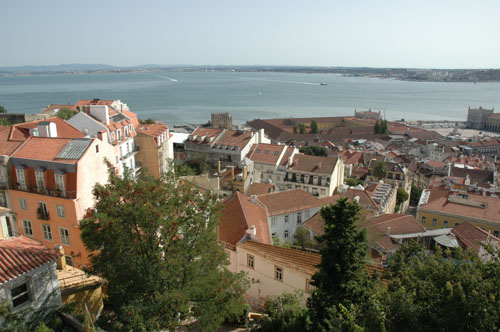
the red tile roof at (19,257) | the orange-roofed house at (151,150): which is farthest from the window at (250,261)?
the orange-roofed house at (151,150)

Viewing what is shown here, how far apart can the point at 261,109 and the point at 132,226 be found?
141 m

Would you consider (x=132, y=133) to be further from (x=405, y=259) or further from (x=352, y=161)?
(x=352, y=161)

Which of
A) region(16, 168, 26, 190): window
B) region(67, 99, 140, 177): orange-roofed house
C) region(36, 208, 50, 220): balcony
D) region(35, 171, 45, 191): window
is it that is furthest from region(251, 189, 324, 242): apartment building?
region(16, 168, 26, 190): window

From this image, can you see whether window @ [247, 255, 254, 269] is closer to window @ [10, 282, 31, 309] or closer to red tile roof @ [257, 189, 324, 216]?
red tile roof @ [257, 189, 324, 216]

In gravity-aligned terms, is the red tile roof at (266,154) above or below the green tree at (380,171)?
above

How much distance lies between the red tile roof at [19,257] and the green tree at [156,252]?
0.95 metres

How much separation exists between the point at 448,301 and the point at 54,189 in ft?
45.6

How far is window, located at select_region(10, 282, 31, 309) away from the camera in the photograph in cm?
802

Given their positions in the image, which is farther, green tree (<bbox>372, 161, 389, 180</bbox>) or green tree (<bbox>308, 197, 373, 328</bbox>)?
green tree (<bbox>372, 161, 389, 180</bbox>)

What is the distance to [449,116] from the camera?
144 metres

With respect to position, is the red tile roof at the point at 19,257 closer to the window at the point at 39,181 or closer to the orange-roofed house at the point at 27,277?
the orange-roofed house at the point at 27,277

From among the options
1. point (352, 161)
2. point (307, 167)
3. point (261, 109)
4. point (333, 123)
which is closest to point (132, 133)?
point (307, 167)

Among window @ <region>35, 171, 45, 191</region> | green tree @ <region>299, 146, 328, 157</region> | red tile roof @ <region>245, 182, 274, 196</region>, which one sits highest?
window @ <region>35, 171, 45, 191</region>

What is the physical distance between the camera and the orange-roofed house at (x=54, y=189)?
47.2 feet
